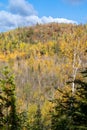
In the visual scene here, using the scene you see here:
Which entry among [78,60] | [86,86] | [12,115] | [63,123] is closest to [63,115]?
[63,123]

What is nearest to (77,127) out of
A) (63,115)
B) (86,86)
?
(86,86)

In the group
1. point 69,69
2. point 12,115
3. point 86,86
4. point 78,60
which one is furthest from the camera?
point 12,115

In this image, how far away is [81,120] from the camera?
952 cm

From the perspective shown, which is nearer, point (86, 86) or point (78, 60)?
point (86, 86)

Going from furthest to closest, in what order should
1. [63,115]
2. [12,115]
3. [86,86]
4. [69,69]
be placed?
1. [12,115]
2. [69,69]
3. [63,115]
4. [86,86]

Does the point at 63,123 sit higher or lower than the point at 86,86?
lower

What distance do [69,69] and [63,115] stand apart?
8879mm

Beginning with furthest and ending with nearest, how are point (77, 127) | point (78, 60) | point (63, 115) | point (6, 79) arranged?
1. point (6, 79)
2. point (78, 60)
3. point (63, 115)
4. point (77, 127)

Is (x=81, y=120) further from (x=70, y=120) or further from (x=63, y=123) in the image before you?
(x=63, y=123)

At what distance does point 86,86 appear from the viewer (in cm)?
952

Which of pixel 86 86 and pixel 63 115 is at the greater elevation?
pixel 86 86

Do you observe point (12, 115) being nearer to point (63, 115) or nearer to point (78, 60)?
point (78, 60)

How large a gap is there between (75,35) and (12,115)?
15153 mm

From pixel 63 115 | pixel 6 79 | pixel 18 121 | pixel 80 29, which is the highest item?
Result: pixel 80 29
